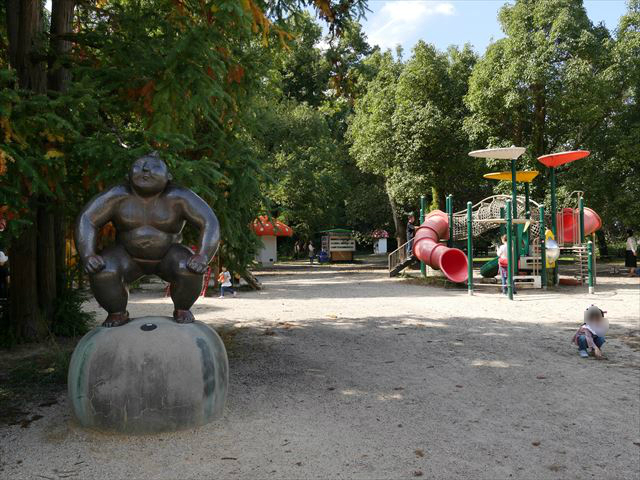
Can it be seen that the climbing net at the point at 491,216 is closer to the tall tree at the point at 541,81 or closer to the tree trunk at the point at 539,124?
the tall tree at the point at 541,81

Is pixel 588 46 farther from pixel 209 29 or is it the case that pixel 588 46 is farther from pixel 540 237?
pixel 209 29

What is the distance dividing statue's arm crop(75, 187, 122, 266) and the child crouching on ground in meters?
5.84

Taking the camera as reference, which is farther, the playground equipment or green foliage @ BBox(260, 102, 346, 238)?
green foliage @ BBox(260, 102, 346, 238)

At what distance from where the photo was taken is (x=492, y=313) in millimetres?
10750

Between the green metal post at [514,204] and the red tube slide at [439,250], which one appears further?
the red tube slide at [439,250]

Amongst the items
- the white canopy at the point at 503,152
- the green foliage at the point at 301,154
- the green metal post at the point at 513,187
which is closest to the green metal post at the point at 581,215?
the green metal post at the point at 513,187

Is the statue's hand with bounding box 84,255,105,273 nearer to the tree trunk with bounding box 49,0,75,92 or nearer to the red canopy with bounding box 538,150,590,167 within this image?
the tree trunk with bounding box 49,0,75,92

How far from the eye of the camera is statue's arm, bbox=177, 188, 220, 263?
439 cm

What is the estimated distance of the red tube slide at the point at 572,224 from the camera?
1670 centimetres

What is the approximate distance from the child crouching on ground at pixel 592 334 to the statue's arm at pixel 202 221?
502cm

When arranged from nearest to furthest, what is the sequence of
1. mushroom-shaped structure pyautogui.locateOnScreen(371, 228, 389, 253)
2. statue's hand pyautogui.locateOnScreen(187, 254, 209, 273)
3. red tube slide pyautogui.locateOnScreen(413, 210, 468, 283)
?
statue's hand pyautogui.locateOnScreen(187, 254, 209, 273) → red tube slide pyautogui.locateOnScreen(413, 210, 468, 283) → mushroom-shaped structure pyautogui.locateOnScreen(371, 228, 389, 253)

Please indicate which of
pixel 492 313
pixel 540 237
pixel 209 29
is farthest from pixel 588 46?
pixel 209 29

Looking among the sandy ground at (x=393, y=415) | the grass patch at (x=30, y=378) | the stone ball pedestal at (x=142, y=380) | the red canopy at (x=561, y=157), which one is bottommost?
the sandy ground at (x=393, y=415)

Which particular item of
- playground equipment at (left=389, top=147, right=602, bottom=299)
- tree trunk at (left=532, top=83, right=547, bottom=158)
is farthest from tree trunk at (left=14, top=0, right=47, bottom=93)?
tree trunk at (left=532, top=83, right=547, bottom=158)
